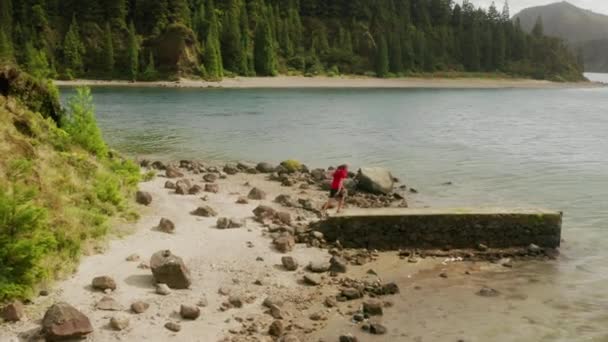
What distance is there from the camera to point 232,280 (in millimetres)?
14945

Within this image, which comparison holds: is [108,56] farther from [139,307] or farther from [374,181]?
[139,307]

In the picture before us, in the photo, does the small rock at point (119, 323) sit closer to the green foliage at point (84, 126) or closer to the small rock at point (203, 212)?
the small rock at point (203, 212)

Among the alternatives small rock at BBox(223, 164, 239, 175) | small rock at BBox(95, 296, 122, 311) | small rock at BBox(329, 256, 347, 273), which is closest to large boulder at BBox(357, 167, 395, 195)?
small rock at BBox(223, 164, 239, 175)

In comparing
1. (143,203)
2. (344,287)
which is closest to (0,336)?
(344,287)

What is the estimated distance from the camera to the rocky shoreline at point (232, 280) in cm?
1187

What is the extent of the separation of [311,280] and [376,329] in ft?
9.69

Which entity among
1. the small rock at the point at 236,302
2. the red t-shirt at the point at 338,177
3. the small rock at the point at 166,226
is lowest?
the small rock at the point at 236,302

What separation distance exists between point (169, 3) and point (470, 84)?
96146mm

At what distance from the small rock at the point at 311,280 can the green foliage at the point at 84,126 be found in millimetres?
11317

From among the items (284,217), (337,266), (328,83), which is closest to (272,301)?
(337,266)

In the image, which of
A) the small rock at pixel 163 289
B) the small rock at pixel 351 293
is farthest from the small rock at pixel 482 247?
the small rock at pixel 163 289

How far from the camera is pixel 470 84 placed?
184 meters

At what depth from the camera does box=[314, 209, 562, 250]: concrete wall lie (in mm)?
18797

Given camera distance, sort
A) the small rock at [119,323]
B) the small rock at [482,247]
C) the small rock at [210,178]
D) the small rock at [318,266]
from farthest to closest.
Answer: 1. the small rock at [210,178]
2. the small rock at [482,247]
3. the small rock at [318,266]
4. the small rock at [119,323]
